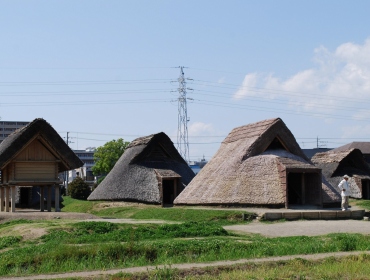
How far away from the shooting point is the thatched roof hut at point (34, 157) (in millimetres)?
31469

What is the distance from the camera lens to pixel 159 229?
20.4 meters

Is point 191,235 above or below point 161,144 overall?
below

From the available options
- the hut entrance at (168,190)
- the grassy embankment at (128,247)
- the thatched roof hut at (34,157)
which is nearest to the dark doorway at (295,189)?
the hut entrance at (168,190)

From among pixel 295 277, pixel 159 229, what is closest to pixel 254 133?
pixel 159 229

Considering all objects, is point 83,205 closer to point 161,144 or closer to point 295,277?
point 161,144

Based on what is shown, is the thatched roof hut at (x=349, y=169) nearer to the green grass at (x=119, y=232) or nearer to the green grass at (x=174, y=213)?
the green grass at (x=174, y=213)

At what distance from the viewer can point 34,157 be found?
32312 millimetres

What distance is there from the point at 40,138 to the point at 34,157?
105 cm

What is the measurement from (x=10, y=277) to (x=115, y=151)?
2784 inches

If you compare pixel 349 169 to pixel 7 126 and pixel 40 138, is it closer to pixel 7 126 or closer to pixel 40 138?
pixel 40 138

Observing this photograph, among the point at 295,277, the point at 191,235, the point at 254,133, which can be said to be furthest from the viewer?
the point at 254,133

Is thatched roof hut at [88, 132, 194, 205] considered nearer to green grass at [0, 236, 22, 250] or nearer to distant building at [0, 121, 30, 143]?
green grass at [0, 236, 22, 250]

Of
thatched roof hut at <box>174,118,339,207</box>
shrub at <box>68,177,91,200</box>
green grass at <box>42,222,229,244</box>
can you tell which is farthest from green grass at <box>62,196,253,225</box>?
shrub at <box>68,177,91,200</box>

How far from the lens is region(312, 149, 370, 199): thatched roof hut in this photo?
152 feet
